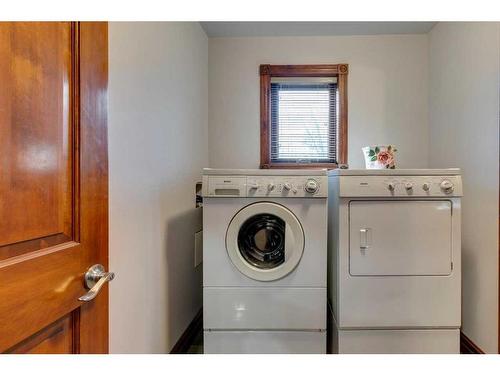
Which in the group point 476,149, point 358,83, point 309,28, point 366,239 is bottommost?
point 366,239

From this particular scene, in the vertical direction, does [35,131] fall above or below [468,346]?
above

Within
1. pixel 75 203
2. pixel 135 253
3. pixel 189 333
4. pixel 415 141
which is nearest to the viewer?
pixel 75 203

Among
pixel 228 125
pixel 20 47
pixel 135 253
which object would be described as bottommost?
pixel 135 253

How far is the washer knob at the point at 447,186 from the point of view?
159 centimetres

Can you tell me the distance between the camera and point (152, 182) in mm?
1486

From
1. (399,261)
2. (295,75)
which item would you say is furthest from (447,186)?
(295,75)

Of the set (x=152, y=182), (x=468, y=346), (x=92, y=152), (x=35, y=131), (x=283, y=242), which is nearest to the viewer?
(x=35, y=131)

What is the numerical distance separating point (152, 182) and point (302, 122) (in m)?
1.60

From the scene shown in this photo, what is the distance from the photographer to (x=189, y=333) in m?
2.00

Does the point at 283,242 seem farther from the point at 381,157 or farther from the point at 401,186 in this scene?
the point at 381,157

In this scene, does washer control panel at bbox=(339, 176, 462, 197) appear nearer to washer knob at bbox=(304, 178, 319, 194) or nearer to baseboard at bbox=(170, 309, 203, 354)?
washer knob at bbox=(304, 178, 319, 194)

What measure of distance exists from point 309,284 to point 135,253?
0.97 metres
